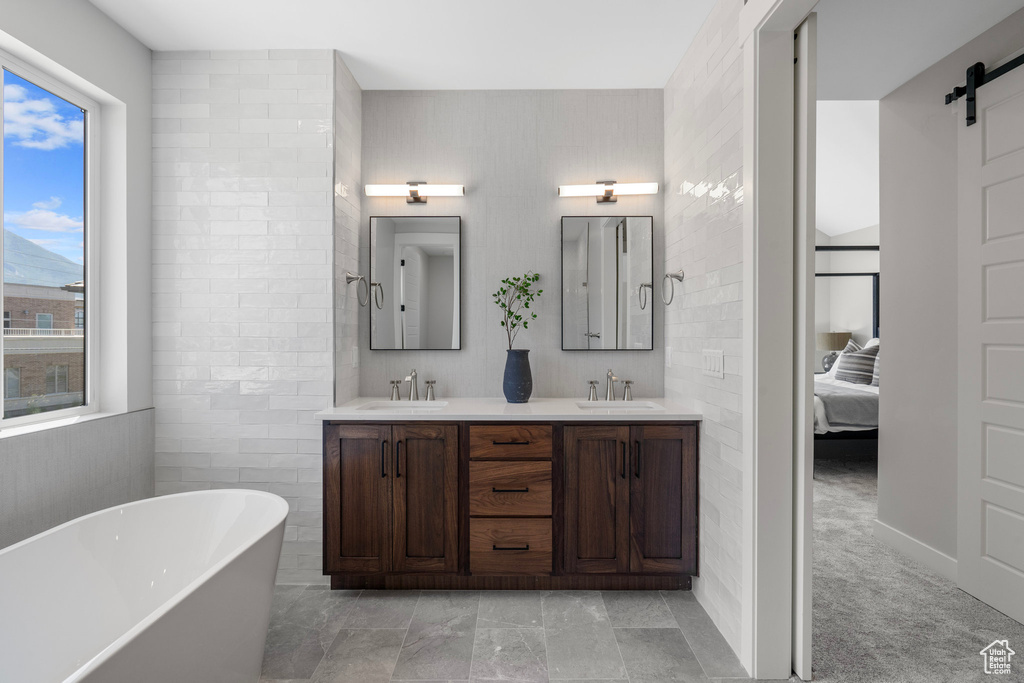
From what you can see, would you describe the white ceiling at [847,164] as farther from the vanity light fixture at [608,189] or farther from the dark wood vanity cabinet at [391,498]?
the dark wood vanity cabinet at [391,498]

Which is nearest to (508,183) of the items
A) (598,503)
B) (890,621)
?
(598,503)

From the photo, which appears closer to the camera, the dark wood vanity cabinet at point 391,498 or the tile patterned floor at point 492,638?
the tile patterned floor at point 492,638

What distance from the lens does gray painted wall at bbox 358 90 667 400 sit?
3.18m

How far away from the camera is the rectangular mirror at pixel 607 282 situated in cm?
316

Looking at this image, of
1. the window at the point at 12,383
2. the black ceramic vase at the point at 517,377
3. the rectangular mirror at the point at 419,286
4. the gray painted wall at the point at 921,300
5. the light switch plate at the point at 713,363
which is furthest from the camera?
the rectangular mirror at the point at 419,286

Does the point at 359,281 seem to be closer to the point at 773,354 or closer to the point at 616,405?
the point at 616,405

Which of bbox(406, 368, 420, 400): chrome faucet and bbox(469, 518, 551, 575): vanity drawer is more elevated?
bbox(406, 368, 420, 400): chrome faucet

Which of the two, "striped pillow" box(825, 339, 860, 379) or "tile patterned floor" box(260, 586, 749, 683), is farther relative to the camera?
"striped pillow" box(825, 339, 860, 379)

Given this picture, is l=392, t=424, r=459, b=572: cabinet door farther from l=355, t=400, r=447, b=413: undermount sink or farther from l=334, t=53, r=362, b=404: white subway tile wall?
l=334, t=53, r=362, b=404: white subway tile wall

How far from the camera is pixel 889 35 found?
99.0 inches

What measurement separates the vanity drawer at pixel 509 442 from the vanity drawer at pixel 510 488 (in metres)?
0.04

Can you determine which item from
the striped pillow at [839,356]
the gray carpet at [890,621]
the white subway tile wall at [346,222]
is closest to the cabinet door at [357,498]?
the white subway tile wall at [346,222]

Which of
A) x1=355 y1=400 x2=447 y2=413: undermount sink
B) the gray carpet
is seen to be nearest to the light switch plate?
the gray carpet

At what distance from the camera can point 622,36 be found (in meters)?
2.61
